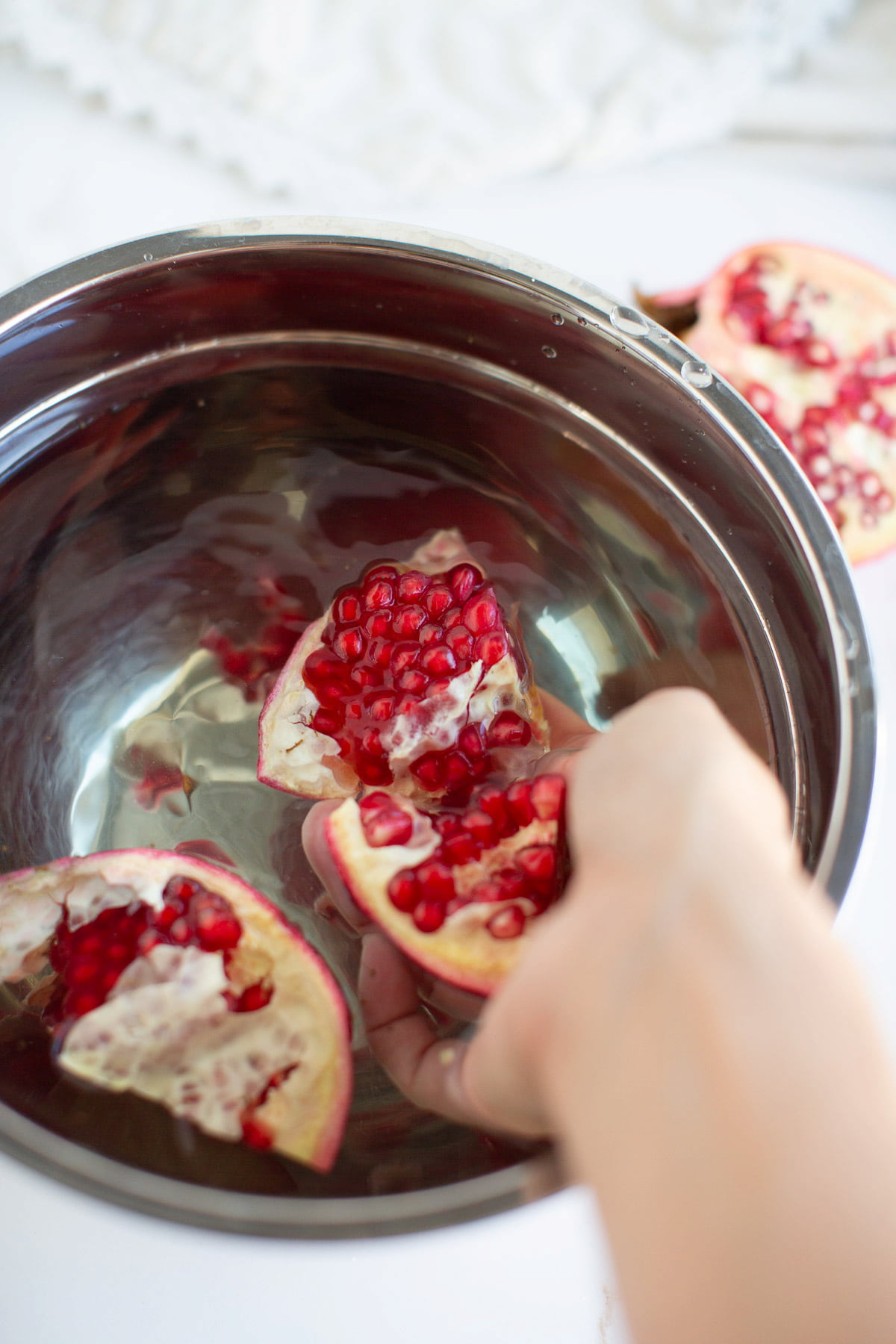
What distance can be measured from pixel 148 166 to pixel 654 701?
696 mm

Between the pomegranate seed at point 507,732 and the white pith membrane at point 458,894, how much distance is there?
0.27 ft

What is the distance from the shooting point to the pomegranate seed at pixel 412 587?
607mm

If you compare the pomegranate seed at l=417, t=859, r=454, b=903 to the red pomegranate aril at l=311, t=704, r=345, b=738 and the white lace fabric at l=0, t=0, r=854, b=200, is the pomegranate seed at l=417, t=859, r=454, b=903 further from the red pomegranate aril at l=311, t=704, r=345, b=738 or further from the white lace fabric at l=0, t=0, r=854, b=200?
the white lace fabric at l=0, t=0, r=854, b=200

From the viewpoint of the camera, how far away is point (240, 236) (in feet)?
1.66

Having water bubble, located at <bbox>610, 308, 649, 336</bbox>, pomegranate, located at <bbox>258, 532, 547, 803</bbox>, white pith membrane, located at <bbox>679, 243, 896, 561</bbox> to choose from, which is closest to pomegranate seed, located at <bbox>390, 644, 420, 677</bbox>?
pomegranate, located at <bbox>258, 532, 547, 803</bbox>

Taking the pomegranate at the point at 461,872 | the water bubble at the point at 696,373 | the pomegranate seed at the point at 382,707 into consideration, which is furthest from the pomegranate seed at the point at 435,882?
the water bubble at the point at 696,373

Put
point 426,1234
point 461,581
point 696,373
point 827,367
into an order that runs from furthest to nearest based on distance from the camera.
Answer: point 827,367 < point 461,581 < point 696,373 < point 426,1234

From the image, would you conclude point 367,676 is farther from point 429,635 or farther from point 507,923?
point 507,923

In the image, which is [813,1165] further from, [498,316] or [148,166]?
[148,166]

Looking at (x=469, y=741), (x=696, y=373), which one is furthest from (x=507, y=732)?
(x=696, y=373)

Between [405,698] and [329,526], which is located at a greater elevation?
[329,526]

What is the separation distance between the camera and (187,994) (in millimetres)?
520

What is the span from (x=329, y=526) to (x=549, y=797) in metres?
0.27

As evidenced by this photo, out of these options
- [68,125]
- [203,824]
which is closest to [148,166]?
[68,125]
